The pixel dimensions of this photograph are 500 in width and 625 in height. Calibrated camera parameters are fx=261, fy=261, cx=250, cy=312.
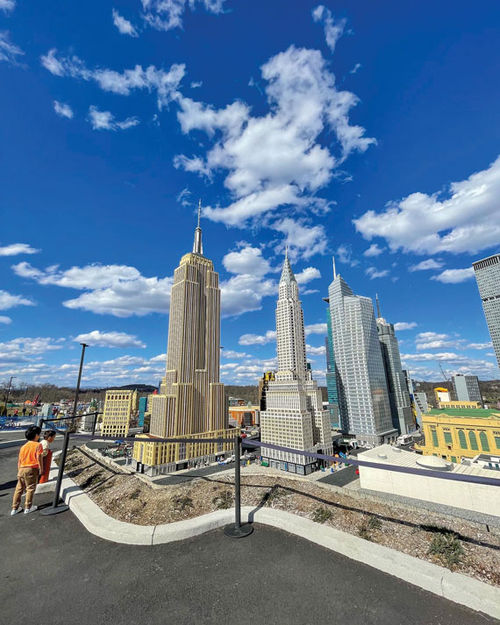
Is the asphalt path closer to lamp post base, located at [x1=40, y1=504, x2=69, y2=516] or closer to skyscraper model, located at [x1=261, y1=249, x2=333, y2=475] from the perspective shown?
lamp post base, located at [x1=40, y1=504, x2=69, y2=516]

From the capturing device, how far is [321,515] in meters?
7.05

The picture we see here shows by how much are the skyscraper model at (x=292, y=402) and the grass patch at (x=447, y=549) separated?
250 ft

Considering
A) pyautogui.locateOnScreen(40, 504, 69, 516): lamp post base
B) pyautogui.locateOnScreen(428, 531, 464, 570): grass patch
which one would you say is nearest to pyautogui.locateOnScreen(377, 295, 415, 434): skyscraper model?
pyautogui.locateOnScreen(428, 531, 464, 570): grass patch

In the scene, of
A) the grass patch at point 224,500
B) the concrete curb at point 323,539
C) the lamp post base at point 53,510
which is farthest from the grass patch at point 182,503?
the lamp post base at point 53,510

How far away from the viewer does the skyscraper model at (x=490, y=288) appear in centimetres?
17675

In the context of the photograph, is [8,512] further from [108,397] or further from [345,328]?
[345,328]

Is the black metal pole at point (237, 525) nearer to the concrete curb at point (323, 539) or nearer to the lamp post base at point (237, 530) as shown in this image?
the lamp post base at point (237, 530)

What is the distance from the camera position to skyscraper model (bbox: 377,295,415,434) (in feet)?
447

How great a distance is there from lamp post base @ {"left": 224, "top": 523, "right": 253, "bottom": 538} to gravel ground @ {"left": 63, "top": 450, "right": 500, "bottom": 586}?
1.20 metres

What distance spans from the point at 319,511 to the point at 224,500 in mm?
2822

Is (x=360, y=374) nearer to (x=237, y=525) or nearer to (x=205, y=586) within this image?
(x=237, y=525)

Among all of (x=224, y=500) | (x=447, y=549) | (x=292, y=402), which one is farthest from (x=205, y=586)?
(x=292, y=402)

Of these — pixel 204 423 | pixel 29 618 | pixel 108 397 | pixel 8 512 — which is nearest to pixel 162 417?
pixel 204 423

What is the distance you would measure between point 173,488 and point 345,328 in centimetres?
13502
